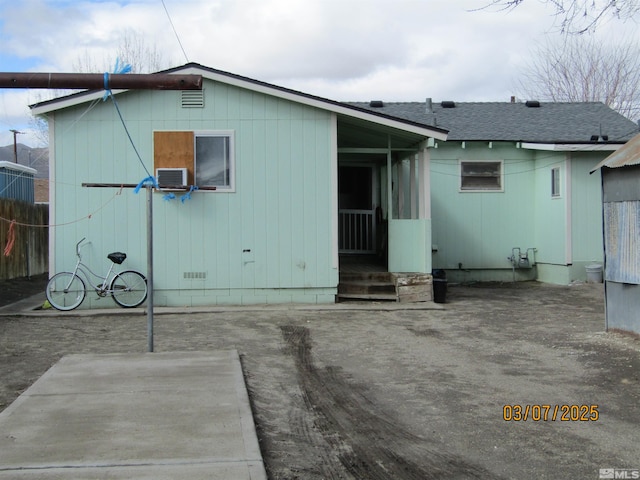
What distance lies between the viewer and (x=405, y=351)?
8516mm

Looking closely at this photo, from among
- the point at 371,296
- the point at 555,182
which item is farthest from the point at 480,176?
the point at 371,296

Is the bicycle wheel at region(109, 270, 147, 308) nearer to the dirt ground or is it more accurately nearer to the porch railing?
the dirt ground

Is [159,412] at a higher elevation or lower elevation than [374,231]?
lower

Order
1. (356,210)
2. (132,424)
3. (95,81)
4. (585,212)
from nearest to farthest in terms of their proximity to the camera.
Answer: (132,424), (95,81), (585,212), (356,210)

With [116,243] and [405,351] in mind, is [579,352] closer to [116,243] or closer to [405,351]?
[405,351]

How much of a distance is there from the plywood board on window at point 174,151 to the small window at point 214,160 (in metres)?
0.15

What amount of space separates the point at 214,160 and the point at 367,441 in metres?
8.31

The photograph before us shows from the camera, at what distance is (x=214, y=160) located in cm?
1246

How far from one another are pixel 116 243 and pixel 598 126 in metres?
12.8

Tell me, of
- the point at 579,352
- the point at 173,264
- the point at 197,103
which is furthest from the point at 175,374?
the point at 197,103

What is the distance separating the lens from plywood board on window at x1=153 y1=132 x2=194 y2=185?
1226 cm

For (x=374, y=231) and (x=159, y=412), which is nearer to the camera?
(x=159, y=412)

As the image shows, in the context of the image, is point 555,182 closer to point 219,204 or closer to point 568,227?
point 568,227
